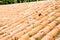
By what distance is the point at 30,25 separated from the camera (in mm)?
4031

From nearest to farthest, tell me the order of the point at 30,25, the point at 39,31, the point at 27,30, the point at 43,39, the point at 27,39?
the point at 43,39, the point at 27,39, the point at 39,31, the point at 27,30, the point at 30,25

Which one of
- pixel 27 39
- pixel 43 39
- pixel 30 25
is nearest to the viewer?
pixel 43 39

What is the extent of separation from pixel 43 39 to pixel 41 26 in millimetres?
830

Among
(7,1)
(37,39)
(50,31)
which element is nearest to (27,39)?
(37,39)

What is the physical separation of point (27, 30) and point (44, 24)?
0.40 metres

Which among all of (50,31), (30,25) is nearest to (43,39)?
(50,31)

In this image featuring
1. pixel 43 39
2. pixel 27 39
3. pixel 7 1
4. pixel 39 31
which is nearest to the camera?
pixel 43 39

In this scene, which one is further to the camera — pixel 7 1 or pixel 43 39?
pixel 7 1

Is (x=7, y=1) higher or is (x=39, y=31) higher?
(x=39, y=31)

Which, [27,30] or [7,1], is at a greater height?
[27,30]

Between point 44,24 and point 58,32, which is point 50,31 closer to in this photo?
point 58,32

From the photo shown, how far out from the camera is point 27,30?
12.2 feet

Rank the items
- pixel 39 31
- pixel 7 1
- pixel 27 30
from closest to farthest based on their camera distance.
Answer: pixel 39 31, pixel 27 30, pixel 7 1

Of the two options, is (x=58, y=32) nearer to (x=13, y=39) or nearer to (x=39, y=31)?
(x=39, y=31)
